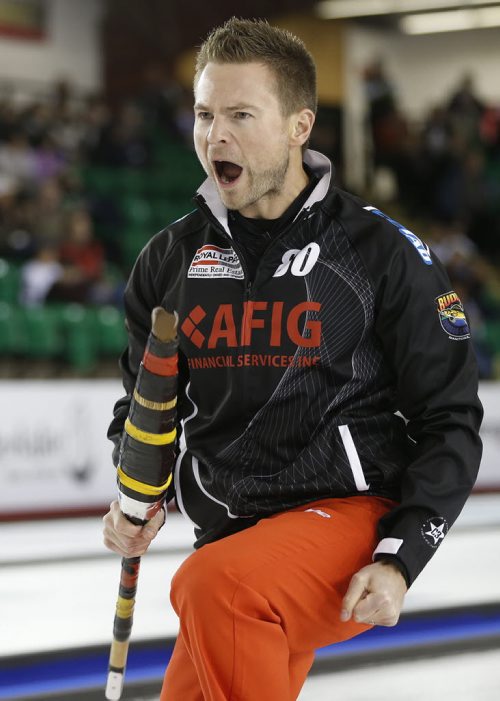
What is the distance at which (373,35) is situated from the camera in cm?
1808

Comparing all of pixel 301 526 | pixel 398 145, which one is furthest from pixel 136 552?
pixel 398 145

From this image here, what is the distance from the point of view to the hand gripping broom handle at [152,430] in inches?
69.7

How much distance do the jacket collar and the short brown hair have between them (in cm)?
11

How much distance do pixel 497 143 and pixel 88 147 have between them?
6470 millimetres

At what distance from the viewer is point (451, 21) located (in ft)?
57.0

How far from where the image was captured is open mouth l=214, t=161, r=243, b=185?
80.1 inches

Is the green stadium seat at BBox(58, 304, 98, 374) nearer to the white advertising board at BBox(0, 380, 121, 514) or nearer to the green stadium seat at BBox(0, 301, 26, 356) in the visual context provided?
the green stadium seat at BBox(0, 301, 26, 356)

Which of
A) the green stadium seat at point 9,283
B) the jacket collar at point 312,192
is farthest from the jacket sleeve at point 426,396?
the green stadium seat at point 9,283

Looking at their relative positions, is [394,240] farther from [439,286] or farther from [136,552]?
[136,552]

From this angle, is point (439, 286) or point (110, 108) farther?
point (110, 108)

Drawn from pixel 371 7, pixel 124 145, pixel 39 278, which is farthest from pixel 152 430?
pixel 371 7

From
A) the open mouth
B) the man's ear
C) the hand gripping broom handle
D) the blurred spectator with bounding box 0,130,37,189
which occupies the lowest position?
the blurred spectator with bounding box 0,130,37,189

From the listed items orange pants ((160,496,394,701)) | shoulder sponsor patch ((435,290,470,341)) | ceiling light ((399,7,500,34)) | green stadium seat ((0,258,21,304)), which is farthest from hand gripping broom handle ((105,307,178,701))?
ceiling light ((399,7,500,34))

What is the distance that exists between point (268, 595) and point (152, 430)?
37cm
